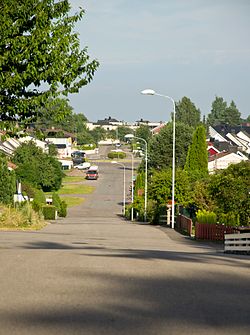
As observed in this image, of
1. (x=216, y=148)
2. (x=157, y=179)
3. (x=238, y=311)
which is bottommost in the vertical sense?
(x=238, y=311)

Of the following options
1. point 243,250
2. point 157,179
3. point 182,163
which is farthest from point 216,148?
point 243,250

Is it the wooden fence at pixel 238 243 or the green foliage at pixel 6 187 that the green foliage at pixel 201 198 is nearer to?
the green foliage at pixel 6 187

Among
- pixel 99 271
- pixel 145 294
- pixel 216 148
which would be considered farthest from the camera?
pixel 216 148

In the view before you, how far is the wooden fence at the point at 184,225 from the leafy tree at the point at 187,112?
12633 centimetres

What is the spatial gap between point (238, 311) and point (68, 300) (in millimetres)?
2018

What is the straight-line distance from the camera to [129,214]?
253ft

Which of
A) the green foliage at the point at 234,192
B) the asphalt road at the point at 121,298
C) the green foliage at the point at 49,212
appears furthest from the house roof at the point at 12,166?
the asphalt road at the point at 121,298

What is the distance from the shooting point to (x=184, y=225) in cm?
4353

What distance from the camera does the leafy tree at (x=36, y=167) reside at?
313 feet

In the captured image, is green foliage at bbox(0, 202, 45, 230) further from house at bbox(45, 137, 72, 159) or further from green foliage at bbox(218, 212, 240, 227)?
house at bbox(45, 137, 72, 159)

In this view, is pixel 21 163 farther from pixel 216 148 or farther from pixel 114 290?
pixel 114 290

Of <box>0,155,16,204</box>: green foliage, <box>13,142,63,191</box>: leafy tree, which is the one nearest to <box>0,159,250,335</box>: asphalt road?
<box>0,155,16,204</box>: green foliage

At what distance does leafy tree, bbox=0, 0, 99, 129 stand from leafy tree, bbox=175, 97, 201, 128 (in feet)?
498

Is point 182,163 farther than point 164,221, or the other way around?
point 182,163
